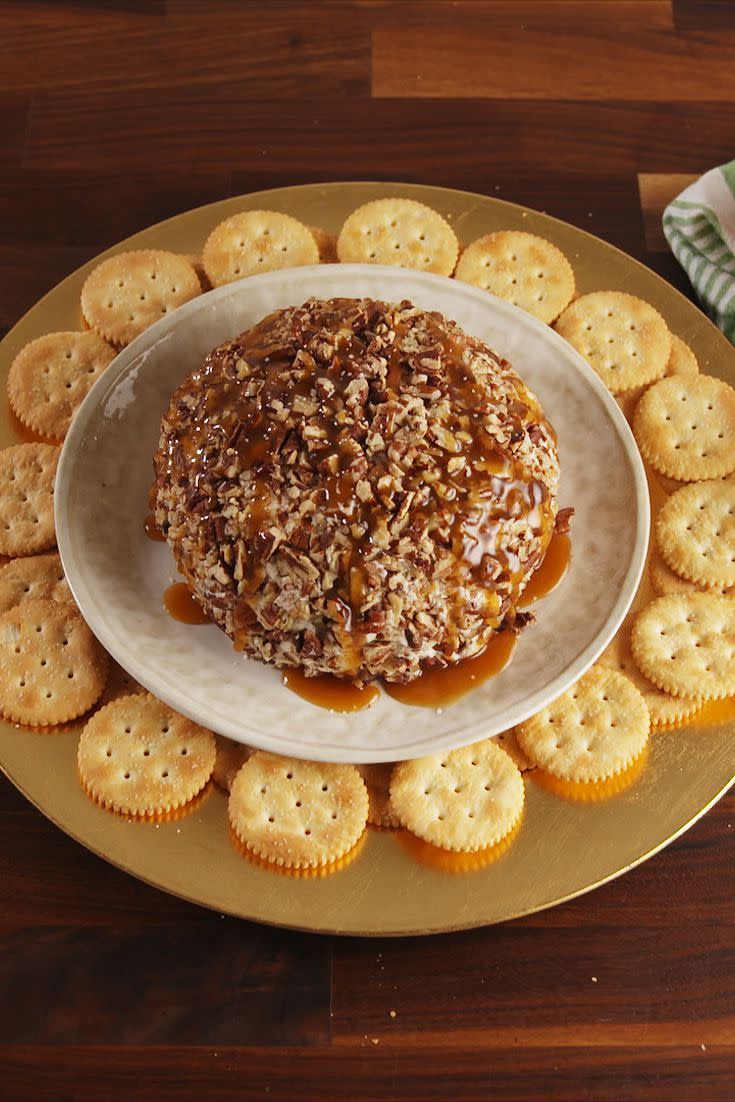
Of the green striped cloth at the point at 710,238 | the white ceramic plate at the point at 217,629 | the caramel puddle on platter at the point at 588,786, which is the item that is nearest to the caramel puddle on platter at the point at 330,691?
the white ceramic plate at the point at 217,629

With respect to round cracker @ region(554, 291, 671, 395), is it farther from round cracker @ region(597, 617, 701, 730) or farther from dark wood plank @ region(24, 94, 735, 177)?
dark wood plank @ region(24, 94, 735, 177)

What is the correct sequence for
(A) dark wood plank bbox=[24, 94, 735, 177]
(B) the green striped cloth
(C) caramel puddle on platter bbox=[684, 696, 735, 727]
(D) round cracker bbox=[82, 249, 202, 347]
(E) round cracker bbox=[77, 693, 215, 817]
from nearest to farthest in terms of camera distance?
(E) round cracker bbox=[77, 693, 215, 817] < (C) caramel puddle on platter bbox=[684, 696, 735, 727] < (D) round cracker bbox=[82, 249, 202, 347] < (B) the green striped cloth < (A) dark wood plank bbox=[24, 94, 735, 177]

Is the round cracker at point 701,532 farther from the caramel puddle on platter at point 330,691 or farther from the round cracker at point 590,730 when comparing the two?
the caramel puddle on platter at point 330,691

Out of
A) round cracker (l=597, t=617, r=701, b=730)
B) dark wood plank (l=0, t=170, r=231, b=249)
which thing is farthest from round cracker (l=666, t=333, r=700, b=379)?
dark wood plank (l=0, t=170, r=231, b=249)

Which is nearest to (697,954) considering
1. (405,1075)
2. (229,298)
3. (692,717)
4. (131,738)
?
(692,717)

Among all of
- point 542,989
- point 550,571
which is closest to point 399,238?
point 550,571
